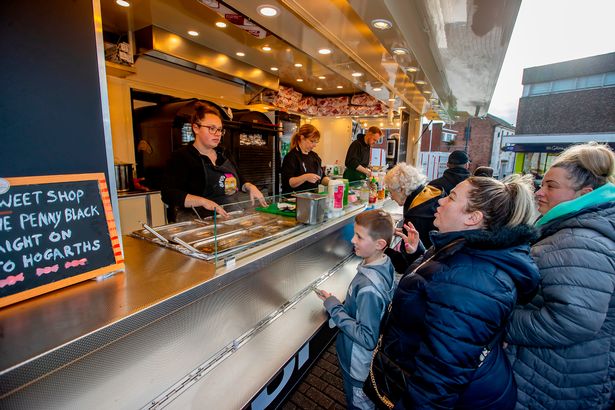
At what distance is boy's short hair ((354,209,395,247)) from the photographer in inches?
62.4

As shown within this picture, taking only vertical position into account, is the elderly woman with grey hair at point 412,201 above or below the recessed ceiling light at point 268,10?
below

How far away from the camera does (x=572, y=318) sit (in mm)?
1011

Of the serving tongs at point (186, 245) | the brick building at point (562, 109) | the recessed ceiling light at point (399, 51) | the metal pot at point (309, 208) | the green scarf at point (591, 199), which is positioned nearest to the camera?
the green scarf at point (591, 199)

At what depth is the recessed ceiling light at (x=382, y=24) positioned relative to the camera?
199 cm

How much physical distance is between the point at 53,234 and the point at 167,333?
547mm

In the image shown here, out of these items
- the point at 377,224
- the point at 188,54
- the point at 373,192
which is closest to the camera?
the point at 377,224

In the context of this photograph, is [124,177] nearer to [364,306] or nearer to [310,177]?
[310,177]

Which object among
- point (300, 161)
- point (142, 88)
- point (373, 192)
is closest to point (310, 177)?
point (300, 161)

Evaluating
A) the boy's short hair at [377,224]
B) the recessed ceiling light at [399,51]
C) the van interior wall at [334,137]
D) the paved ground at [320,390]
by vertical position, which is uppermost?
the recessed ceiling light at [399,51]

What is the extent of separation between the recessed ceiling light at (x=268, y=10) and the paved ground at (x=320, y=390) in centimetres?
265

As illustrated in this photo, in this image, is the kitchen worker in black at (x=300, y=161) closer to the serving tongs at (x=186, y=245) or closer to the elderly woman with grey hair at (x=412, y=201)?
the elderly woman with grey hair at (x=412, y=201)

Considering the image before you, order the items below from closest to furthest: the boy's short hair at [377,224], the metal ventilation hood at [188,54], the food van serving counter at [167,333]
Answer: the food van serving counter at [167,333] < the boy's short hair at [377,224] < the metal ventilation hood at [188,54]

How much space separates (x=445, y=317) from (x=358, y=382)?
33.5 inches

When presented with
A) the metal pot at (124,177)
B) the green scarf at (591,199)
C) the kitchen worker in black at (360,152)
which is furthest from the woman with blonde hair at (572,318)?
the metal pot at (124,177)
